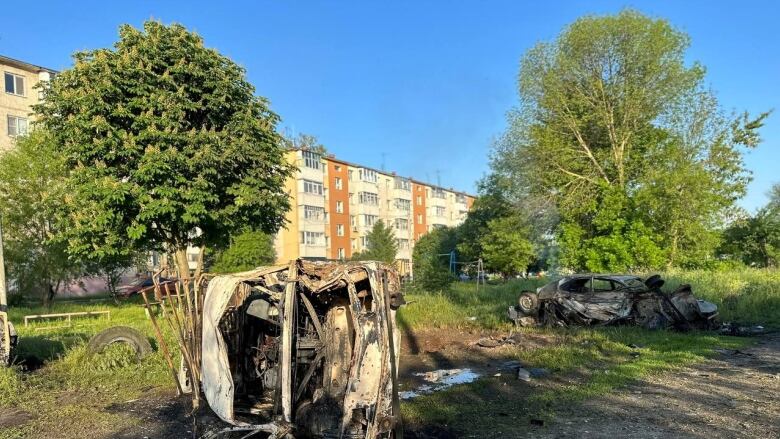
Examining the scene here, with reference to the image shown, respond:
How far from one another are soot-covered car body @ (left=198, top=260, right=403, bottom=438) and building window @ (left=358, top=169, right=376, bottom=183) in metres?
60.6

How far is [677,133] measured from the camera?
97.3ft

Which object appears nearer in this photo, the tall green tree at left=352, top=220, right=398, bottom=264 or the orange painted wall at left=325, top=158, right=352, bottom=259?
the tall green tree at left=352, top=220, right=398, bottom=264

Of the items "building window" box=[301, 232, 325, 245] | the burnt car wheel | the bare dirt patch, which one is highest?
"building window" box=[301, 232, 325, 245]

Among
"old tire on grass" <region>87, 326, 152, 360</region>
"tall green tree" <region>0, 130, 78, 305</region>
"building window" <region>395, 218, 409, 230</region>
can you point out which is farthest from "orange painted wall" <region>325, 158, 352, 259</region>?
"old tire on grass" <region>87, 326, 152, 360</region>

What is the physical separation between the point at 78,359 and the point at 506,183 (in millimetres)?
27026

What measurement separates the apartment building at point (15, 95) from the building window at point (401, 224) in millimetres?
43647

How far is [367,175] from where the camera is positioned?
68.3 metres

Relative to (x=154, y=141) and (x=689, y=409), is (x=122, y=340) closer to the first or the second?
(x=154, y=141)

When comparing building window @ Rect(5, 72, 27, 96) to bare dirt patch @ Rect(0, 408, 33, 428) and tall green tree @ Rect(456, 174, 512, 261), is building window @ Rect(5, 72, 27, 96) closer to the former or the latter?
tall green tree @ Rect(456, 174, 512, 261)

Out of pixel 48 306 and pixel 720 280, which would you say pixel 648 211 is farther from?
pixel 48 306

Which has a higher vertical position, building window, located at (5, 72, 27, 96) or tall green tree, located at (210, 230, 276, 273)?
building window, located at (5, 72, 27, 96)

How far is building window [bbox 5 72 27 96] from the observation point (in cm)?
4028

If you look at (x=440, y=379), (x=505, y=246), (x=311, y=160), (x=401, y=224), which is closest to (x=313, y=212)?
(x=311, y=160)

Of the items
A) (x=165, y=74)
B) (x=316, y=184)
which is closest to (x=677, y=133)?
(x=165, y=74)
